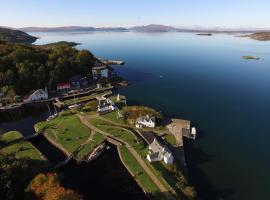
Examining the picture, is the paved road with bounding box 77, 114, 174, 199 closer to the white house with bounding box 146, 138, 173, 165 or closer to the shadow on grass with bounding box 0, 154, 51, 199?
the white house with bounding box 146, 138, 173, 165

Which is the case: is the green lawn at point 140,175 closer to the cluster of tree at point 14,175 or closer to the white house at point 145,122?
the white house at point 145,122

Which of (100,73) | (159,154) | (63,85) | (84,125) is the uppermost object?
(100,73)

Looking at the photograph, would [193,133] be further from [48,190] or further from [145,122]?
[48,190]

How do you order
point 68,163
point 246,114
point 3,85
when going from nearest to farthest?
point 68,163 < point 246,114 < point 3,85

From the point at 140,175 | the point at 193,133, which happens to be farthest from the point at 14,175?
the point at 193,133

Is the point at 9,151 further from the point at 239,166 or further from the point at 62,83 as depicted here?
the point at 239,166

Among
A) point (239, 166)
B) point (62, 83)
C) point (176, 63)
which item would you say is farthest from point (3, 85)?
point (176, 63)

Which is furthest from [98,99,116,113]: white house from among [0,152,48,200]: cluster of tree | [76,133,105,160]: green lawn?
[0,152,48,200]: cluster of tree
